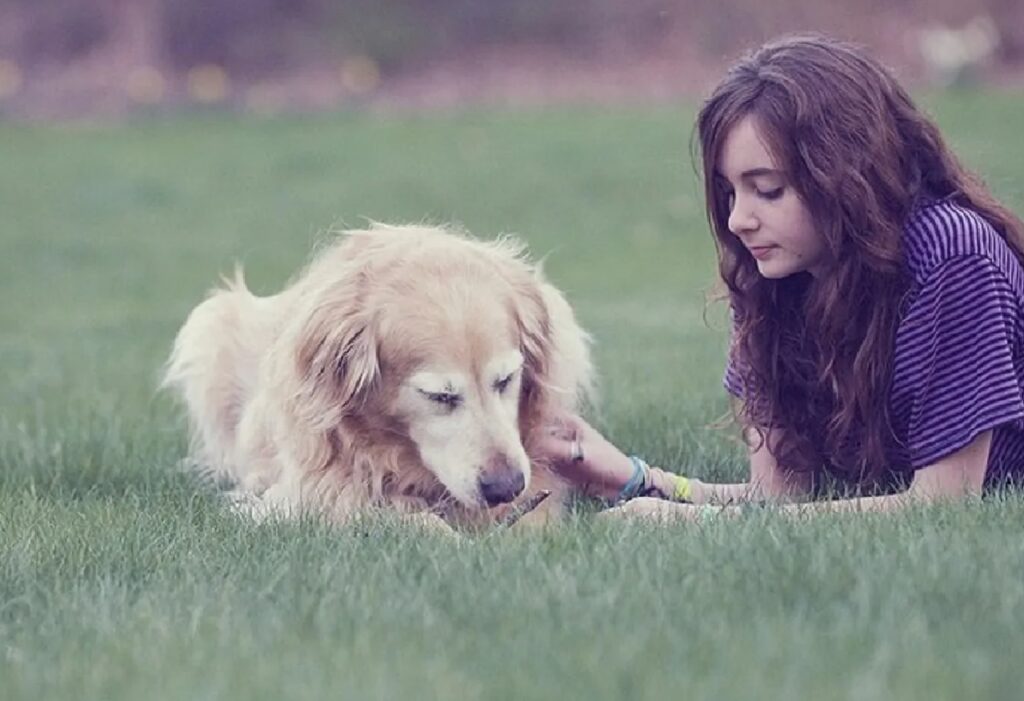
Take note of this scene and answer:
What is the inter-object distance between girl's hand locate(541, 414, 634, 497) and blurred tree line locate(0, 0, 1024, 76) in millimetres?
18963

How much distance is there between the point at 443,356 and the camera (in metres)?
4.74

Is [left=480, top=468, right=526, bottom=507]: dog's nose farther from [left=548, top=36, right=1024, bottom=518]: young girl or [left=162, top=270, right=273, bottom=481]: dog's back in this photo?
[left=162, top=270, right=273, bottom=481]: dog's back

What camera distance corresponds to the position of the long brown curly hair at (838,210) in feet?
14.9

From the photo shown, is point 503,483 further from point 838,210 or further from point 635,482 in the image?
point 838,210

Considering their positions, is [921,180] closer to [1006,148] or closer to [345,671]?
[345,671]

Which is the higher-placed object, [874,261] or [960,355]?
[874,261]

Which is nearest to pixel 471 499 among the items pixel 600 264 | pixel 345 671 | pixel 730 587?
pixel 730 587

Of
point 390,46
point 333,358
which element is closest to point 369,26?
point 390,46

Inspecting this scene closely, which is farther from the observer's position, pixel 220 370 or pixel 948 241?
pixel 220 370

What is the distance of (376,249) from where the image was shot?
204 inches

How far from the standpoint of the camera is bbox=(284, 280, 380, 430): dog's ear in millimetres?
4867

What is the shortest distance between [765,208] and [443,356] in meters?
1.01

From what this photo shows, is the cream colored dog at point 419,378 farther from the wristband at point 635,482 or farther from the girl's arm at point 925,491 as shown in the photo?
the girl's arm at point 925,491

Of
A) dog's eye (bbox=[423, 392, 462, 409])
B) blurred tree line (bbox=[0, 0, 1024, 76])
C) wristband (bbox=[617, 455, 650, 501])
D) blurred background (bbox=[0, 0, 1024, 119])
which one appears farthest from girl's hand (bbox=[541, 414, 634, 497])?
blurred tree line (bbox=[0, 0, 1024, 76])
